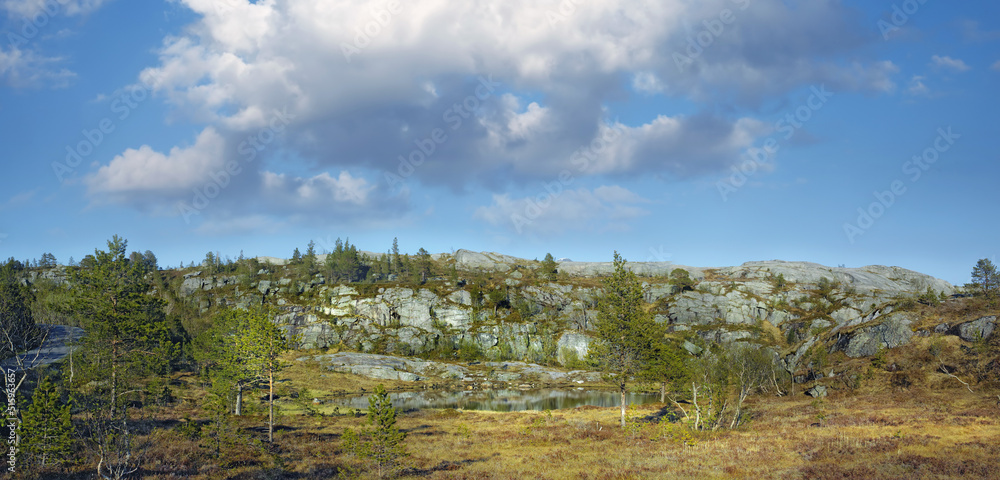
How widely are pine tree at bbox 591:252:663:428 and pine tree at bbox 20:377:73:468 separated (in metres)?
42.5

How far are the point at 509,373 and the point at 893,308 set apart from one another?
3473 inches

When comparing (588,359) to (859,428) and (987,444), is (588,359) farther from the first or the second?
(987,444)

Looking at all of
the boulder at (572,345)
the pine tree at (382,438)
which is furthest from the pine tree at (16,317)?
the boulder at (572,345)

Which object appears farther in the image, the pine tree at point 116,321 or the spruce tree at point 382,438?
the pine tree at point 116,321

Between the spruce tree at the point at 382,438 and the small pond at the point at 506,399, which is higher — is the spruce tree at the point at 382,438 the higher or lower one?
the higher one

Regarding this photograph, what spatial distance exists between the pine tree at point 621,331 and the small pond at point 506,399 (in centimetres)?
3089

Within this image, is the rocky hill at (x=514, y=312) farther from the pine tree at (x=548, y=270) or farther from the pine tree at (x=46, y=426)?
the pine tree at (x=46, y=426)

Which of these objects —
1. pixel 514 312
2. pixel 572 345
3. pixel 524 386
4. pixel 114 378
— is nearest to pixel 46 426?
pixel 114 378

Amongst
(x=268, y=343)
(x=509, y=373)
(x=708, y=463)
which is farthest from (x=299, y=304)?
(x=708, y=463)

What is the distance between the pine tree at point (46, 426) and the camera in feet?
88.1

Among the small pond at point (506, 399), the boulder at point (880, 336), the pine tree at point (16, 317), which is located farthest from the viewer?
the boulder at point (880, 336)

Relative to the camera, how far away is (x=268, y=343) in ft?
136

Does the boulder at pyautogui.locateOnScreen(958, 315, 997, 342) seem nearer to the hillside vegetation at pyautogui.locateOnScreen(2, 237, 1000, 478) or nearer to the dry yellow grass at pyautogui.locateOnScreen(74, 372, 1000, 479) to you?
the hillside vegetation at pyautogui.locateOnScreen(2, 237, 1000, 478)

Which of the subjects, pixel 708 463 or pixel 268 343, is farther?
pixel 268 343
